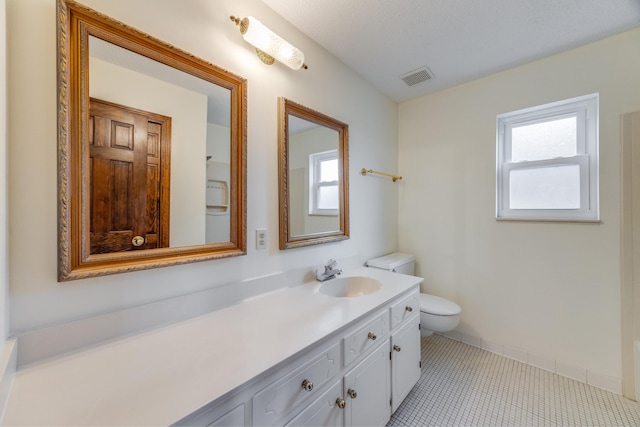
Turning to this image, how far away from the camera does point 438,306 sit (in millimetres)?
1984

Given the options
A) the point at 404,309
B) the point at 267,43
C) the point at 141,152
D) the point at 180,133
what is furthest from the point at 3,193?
the point at 404,309

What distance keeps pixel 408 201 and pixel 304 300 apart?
1692 mm

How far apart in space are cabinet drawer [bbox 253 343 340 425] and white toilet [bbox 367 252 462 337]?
3.82ft

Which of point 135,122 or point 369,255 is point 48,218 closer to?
point 135,122

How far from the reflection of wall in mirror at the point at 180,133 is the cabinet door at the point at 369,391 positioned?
3.02 ft

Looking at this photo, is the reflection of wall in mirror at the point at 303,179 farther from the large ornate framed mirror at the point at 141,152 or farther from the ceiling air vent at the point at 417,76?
the ceiling air vent at the point at 417,76

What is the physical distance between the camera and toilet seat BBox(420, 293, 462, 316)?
1.87 metres

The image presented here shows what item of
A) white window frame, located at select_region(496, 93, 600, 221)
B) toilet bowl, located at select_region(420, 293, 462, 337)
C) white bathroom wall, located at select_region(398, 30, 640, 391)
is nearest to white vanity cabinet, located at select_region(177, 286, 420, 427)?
toilet bowl, located at select_region(420, 293, 462, 337)

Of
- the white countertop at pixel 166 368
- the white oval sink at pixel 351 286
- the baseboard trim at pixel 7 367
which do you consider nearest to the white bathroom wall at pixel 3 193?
the baseboard trim at pixel 7 367

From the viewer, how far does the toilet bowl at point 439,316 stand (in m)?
1.85

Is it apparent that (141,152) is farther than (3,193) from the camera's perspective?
Yes

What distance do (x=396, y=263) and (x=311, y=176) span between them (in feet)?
3.52

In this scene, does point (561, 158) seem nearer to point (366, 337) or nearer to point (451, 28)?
point (451, 28)

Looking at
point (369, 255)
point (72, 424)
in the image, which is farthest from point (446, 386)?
point (72, 424)
